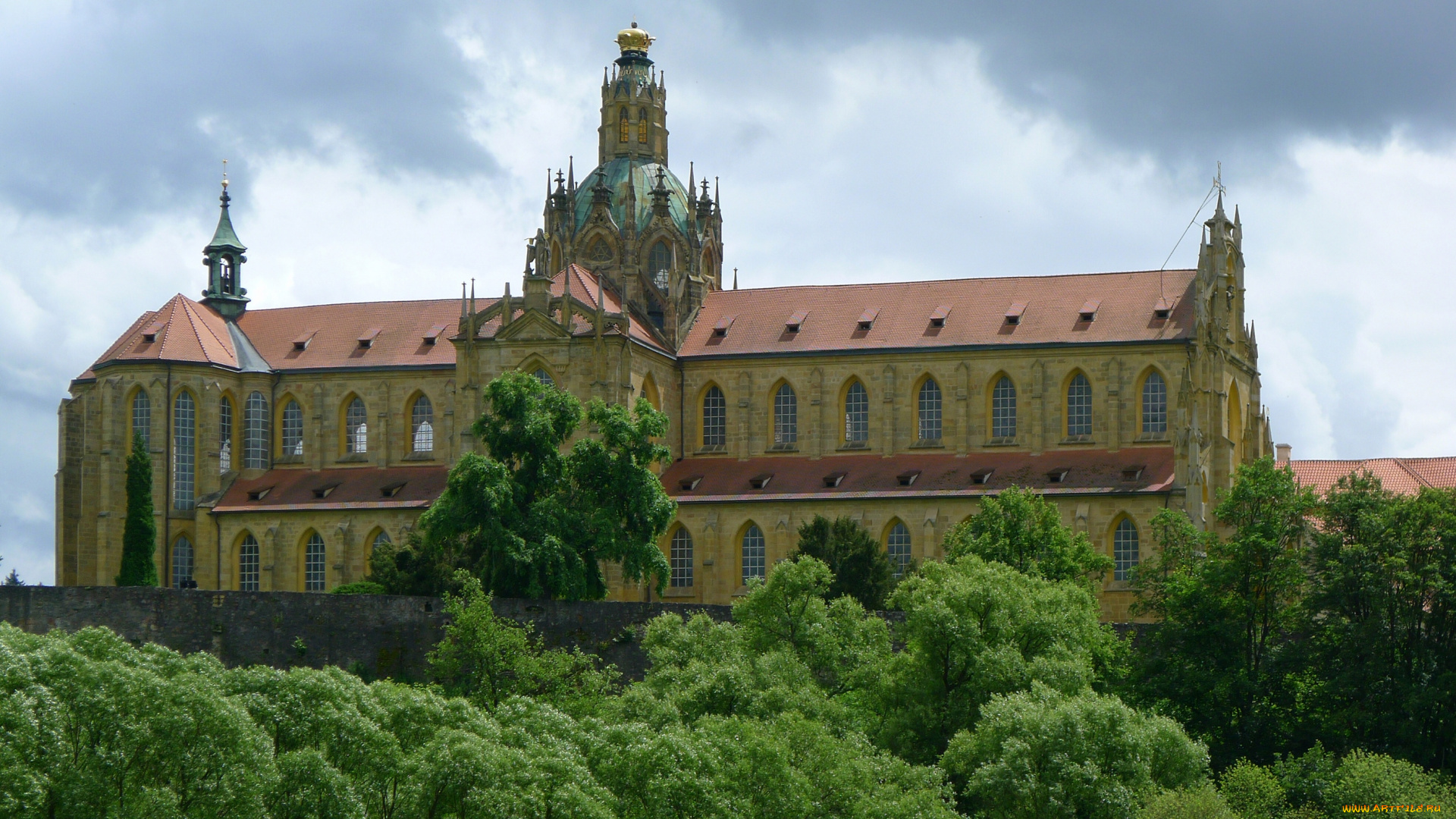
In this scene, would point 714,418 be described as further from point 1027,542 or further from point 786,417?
point 1027,542

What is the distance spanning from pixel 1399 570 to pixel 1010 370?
106 feet

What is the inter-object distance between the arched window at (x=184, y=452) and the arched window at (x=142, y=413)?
1015 mm

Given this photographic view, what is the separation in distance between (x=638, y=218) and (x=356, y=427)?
17205 millimetres

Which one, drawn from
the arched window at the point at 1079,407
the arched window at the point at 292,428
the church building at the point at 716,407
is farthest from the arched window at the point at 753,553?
the arched window at the point at 292,428

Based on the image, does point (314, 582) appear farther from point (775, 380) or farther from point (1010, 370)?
point (1010, 370)

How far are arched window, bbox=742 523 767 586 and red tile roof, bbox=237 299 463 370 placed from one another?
52.4 feet

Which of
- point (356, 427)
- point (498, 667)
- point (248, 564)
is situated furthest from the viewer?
point (356, 427)

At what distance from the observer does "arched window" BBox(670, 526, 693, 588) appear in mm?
96188

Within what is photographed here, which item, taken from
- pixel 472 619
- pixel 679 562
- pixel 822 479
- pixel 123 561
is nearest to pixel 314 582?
pixel 123 561

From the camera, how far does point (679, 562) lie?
9650 cm

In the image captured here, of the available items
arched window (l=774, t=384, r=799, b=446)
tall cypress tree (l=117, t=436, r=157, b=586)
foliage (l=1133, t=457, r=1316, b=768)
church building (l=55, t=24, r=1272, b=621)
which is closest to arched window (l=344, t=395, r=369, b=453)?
church building (l=55, t=24, r=1272, b=621)

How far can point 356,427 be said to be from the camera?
104250 mm

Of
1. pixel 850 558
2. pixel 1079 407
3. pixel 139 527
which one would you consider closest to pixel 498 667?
pixel 850 558

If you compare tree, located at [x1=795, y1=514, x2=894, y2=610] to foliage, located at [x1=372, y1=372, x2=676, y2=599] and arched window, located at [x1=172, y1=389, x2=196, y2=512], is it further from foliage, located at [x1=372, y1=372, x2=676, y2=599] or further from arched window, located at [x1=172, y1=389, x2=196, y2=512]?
arched window, located at [x1=172, y1=389, x2=196, y2=512]
